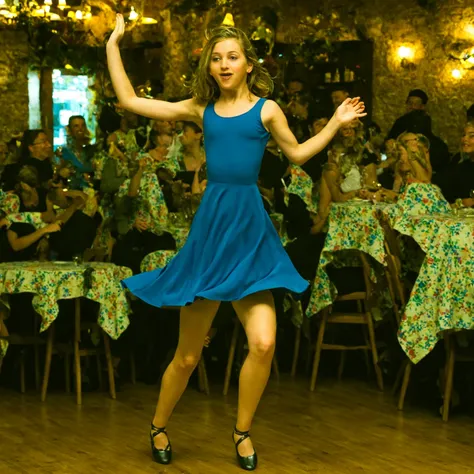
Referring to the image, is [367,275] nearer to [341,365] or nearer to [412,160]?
[341,365]

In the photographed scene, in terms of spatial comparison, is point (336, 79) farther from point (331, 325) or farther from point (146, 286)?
point (146, 286)

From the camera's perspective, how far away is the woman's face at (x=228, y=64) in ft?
12.3

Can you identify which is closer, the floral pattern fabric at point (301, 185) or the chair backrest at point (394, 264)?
the chair backrest at point (394, 264)

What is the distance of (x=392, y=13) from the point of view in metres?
11.7

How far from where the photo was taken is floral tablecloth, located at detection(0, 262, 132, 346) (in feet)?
17.0

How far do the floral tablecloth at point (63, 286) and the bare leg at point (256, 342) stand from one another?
5.24 feet

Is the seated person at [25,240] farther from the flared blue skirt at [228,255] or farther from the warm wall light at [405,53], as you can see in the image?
the warm wall light at [405,53]

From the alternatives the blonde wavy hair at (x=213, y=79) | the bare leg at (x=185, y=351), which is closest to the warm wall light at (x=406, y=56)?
the blonde wavy hair at (x=213, y=79)

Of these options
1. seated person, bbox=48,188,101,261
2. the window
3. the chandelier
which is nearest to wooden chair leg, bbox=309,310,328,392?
seated person, bbox=48,188,101,261

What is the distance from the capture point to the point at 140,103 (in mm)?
3893

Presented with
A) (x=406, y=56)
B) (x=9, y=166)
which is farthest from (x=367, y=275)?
(x=406, y=56)

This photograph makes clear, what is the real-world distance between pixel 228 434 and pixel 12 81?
995 cm

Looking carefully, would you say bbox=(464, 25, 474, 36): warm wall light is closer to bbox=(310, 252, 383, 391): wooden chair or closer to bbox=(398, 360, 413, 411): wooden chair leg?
bbox=(310, 252, 383, 391): wooden chair

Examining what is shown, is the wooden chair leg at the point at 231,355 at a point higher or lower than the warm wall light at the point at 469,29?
lower
